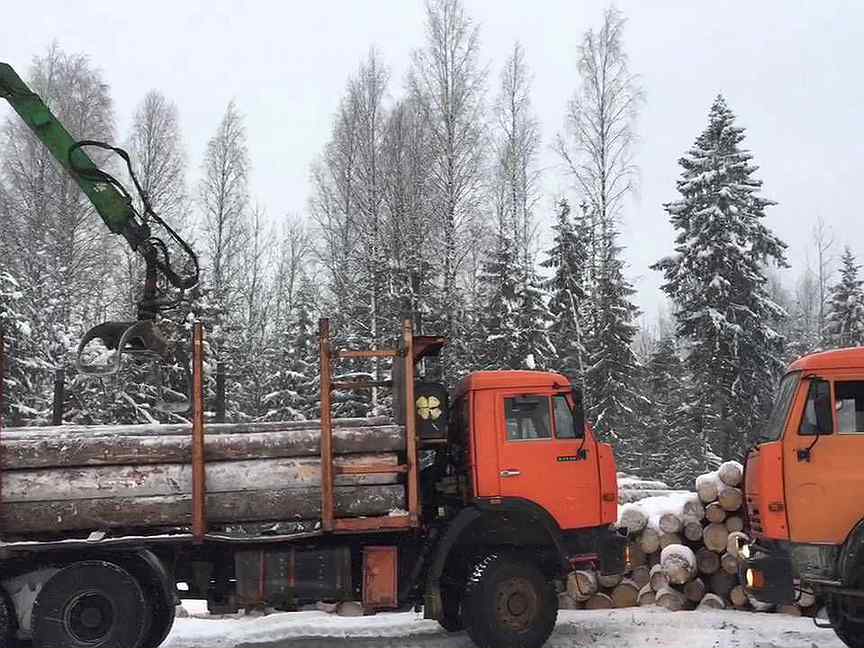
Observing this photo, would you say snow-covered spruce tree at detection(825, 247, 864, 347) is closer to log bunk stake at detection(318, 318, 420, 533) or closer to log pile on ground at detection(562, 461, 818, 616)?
log pile on ground at detection(562, 461, 818, 616)

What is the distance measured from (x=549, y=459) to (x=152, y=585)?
4.04 m

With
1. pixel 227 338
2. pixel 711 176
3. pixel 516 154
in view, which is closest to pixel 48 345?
pixel 227 338

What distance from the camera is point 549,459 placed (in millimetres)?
8406

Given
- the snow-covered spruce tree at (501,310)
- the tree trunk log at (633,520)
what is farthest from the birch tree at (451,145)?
the tree trunk log at (633,520)

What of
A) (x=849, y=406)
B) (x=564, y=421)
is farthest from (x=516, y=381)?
(x=849, y=406)

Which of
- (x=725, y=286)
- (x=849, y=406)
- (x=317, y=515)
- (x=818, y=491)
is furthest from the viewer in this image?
(x=725, y=286)

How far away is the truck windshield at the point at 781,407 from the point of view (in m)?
7.75

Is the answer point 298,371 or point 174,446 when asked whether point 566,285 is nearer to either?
point 298,371

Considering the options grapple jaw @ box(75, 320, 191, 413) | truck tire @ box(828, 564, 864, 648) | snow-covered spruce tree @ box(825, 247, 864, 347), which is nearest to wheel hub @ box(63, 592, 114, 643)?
grapple jaw @ box(75, 320, 191, 413)

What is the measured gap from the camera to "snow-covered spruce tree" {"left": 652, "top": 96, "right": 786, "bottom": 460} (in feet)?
77.1

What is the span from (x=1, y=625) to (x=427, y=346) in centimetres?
481

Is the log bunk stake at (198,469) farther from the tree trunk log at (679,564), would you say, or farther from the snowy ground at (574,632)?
the tree trunk log at (679,564)

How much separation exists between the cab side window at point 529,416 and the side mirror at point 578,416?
0.88 ft

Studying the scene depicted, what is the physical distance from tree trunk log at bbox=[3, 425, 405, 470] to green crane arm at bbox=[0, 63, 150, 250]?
244 cm
